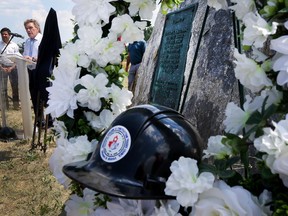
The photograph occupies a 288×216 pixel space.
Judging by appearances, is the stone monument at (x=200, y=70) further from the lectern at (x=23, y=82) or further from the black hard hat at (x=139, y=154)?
the lectern at (x=23, y=82)

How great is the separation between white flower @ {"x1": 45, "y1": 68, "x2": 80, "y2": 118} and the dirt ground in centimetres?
220

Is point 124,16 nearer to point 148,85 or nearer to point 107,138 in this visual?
point 107,138

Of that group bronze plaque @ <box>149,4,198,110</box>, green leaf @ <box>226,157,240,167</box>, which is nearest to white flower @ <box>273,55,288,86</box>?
green leaf @ <box>226,157,240,167</box>

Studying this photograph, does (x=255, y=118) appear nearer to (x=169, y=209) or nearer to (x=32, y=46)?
(x=169, y=209)

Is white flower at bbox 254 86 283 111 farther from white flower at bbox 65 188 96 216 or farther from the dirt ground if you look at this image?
the dirt ground

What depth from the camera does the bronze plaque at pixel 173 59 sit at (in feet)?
8.56

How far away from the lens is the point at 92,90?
1.96 m

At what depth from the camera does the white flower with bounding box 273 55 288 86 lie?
114 cm

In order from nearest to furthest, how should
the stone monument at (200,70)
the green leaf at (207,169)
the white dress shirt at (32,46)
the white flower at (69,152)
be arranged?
1. the green leaf at (207,169)
2. the white flower at (69,152)
3. the stone monument at (200,70)
4. the white dress shirt at (32,46)

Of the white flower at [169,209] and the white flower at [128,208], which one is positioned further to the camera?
Result: the white flower at [128,208]

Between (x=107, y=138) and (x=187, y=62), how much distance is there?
125 centimetres

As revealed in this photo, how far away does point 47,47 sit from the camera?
6070mm

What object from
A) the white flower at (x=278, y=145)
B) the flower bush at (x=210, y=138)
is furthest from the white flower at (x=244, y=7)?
the white flower at (x=278, y=145)

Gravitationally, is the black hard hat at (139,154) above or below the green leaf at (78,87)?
below
